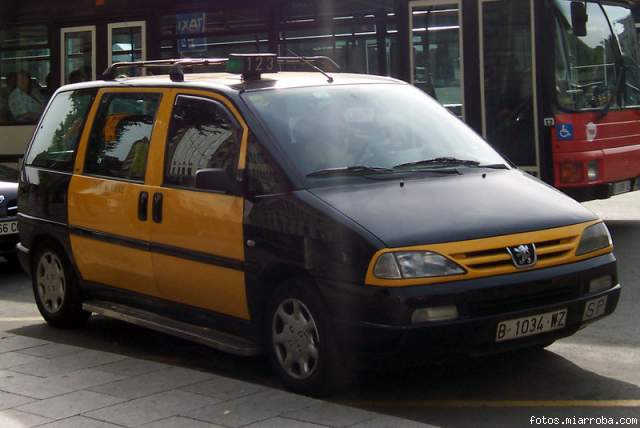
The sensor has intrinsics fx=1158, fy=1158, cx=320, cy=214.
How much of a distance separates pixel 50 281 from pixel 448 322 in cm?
381

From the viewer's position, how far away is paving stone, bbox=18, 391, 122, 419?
18.7 ft

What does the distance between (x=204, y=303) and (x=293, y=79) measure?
59.5 inches

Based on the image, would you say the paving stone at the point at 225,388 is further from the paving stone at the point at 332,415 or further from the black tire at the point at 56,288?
→ the black tire at the point at 56,288

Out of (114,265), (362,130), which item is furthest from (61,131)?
(362,130)

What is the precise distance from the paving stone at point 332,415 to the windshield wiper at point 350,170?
54.5 inches

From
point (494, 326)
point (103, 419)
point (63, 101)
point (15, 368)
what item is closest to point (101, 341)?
point (15, 368)

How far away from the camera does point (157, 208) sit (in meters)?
7.10

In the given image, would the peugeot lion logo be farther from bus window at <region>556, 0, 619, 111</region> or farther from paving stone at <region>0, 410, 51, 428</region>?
bus window at <region>556, 0, 619, 111</region>

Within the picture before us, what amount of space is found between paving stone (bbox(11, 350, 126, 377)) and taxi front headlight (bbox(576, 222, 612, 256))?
2768mm

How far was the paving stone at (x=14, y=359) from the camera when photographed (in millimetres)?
7016

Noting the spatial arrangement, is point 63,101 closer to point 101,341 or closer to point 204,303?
point 101,341

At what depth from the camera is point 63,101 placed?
8.66m

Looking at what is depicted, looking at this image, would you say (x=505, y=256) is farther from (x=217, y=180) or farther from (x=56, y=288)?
(x=56, y=288)

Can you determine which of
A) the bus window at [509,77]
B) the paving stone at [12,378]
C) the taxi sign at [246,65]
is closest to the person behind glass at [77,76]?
the bus window at [509,77]
